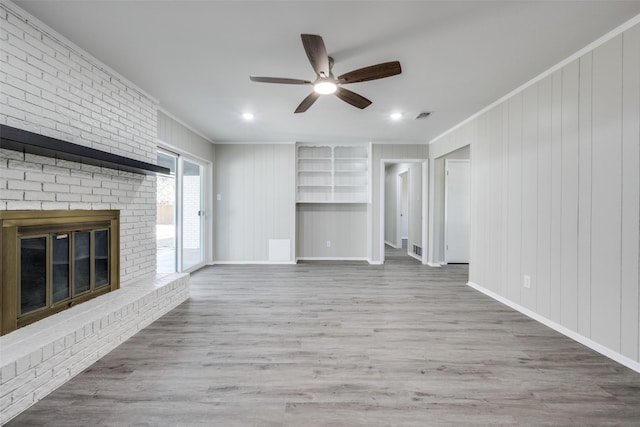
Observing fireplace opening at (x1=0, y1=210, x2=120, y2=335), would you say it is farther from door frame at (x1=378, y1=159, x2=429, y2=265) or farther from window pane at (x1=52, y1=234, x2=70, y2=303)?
door frame at (x1=378, y1=159, x2=429, y2=265)

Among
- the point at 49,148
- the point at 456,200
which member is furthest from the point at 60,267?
the point at 456,200

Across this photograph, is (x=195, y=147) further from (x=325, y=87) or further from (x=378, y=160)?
(x=378, y=160)

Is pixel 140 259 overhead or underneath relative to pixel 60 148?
underneath

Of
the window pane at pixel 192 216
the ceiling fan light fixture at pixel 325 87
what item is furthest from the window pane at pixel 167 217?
the ceiling fan light fixture at pixel 325 87

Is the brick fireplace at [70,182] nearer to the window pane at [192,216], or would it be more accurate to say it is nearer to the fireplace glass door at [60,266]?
the fireplace glass door at [60,266]

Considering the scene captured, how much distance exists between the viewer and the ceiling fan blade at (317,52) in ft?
6.03

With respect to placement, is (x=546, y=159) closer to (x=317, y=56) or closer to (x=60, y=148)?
(x=317, y=56)

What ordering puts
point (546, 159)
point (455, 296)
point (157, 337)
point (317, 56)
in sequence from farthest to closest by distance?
1. point (455, 296)
2. point (546, 159)
3. point (157, 337)
4. point (317, 56)

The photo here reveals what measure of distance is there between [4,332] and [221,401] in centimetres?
144

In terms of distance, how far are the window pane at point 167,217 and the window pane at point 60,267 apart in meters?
1.78

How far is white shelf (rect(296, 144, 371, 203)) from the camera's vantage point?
5973 millimetres

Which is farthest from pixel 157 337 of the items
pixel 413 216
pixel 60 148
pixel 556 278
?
pixel 413 216

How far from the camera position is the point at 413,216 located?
21.7ft

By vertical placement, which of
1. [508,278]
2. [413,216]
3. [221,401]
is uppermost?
[413,216]
